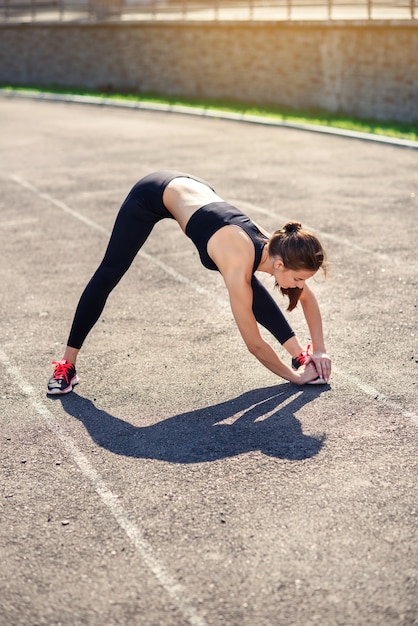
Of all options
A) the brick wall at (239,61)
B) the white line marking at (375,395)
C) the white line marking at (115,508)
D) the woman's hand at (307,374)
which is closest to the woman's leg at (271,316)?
the woman's hand at (307,374)

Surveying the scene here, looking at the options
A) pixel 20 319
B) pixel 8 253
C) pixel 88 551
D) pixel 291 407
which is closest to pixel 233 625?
pixel 88 551

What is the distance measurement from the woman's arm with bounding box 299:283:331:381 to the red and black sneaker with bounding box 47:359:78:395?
6.13 feet

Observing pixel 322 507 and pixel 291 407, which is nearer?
pixel 322 507

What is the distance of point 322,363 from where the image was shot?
6297 millimetres

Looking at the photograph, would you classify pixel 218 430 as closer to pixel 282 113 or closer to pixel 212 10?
pixel 282 113

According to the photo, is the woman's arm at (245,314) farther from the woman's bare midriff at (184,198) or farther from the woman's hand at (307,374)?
the woman's bare midriff at (184,198)

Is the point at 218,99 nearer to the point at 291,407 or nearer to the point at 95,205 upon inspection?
the point at 95,205

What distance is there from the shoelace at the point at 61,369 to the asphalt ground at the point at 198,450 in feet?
0.61

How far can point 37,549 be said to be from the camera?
4574 millimetres

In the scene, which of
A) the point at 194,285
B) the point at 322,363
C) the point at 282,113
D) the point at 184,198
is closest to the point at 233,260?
the point at 184,198

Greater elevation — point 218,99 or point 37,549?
point 37,549

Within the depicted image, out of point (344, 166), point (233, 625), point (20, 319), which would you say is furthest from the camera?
point (344, 166)

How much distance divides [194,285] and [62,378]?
9.29 feet

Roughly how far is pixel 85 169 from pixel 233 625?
12475 millimetres
